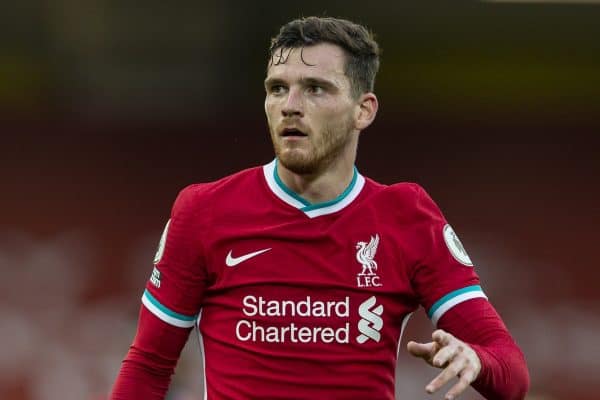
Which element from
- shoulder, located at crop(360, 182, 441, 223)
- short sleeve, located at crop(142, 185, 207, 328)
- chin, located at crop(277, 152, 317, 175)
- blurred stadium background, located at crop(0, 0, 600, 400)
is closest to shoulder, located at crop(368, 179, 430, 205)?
shoulder, located at crop(360, 182, 441, 223)

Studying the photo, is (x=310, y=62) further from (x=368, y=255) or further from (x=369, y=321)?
(x=369, y=321)

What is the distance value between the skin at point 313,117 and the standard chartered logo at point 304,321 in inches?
11.9

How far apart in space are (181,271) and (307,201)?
0.38m

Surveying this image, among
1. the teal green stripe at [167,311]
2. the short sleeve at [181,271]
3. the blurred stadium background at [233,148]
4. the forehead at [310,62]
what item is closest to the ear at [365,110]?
the forehead at [310,62]

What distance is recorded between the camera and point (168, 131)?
26.2 feet

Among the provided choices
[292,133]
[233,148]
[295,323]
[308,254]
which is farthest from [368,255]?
[233,148]

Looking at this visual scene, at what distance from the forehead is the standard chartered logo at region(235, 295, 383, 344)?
576mm

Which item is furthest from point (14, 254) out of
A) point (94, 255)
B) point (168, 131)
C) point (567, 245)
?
point (567, 245)

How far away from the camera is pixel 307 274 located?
3.01 meters

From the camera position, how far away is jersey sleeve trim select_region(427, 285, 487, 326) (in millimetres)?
3023

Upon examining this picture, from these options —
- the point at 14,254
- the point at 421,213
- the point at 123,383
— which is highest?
the point at 421,213

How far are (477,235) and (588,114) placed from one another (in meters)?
1.12

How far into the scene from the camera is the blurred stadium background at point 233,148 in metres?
7.46

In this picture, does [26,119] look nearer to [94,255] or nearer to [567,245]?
[94,255]
